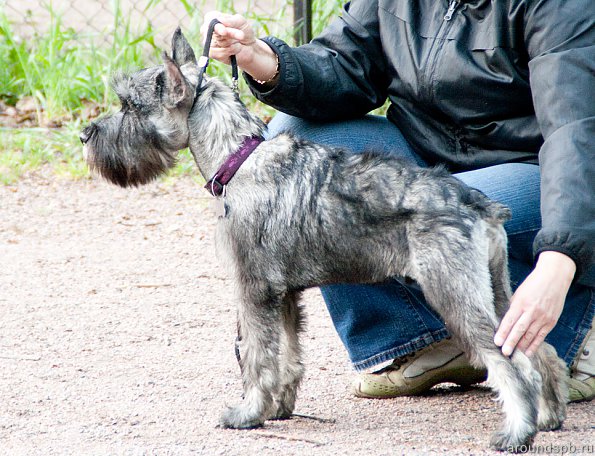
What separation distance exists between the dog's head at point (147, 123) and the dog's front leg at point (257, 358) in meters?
0.67

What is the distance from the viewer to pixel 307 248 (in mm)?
3502

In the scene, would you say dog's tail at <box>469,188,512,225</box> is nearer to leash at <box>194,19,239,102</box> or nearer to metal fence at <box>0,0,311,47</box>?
leash at <box>194,19,239,102</box>

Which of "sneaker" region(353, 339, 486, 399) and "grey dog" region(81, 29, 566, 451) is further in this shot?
"sneaker" region(353, 339, 486, 399)

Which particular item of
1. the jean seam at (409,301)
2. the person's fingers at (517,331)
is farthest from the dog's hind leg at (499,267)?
the jean seam at (409,301)

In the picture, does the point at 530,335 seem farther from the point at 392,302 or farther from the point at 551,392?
the point at 392,302

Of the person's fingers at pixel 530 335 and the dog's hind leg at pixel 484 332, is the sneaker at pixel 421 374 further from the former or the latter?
the person's fingers at pixel 530 335

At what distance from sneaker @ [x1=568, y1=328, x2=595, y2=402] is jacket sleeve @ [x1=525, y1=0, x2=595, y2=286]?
361mm

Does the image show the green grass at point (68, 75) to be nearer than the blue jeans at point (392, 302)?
No

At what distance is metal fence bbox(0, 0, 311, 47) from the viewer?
7.91m

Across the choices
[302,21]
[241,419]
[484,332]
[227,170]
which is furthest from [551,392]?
[302,21]

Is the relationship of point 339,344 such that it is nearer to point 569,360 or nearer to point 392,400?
point 392,400

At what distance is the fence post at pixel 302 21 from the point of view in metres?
7.42

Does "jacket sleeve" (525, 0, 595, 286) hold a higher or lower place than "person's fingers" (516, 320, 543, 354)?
higher

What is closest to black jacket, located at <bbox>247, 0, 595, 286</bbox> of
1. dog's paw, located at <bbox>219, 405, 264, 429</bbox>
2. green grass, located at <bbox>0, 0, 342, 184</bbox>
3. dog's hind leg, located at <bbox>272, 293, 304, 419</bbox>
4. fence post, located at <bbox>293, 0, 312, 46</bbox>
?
dog's hind leg, located at <bbox>272, 293, 304, 419</bbox>
